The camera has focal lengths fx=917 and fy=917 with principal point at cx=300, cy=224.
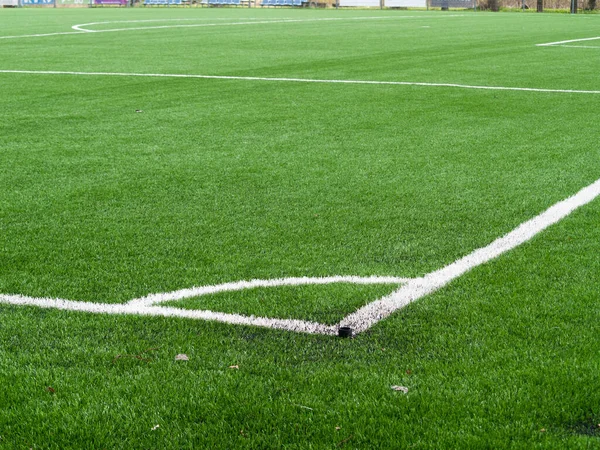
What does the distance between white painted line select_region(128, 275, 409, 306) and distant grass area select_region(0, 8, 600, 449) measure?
61 mm

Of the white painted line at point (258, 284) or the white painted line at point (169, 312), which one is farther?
the white painted line at point (258, 284)

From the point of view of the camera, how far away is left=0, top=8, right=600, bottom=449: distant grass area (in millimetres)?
2641

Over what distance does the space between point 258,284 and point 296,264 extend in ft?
1.04

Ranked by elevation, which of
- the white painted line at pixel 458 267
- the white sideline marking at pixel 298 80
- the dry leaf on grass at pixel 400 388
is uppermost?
the white sideline marking at pixel 298 80

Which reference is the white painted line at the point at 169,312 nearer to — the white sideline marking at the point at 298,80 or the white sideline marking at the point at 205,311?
the white sideline marking at the point at 205,311

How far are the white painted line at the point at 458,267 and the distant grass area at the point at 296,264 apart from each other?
6cm

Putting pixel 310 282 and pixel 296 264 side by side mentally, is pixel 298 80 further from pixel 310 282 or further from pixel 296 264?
pixel 310 282

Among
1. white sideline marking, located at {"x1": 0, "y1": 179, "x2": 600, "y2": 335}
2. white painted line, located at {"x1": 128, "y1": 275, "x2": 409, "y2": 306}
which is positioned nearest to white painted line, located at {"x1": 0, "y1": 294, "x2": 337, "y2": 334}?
white sideline marking, located at {"x1": 0, "y1": 179, "x2": 600, "y2": 335}

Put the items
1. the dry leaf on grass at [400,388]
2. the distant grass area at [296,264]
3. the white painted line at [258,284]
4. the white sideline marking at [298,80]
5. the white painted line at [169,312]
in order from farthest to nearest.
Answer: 1. the white sideline marking at [298,80]
2. the white painted line at [258,284]
3. the white painted line at [169,312]
4. the dry leaf on grass at [400,388]
5. the distant grass area at [296,264]

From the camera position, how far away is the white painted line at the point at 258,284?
3605 mm

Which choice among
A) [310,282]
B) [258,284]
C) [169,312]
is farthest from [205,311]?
[310,282]

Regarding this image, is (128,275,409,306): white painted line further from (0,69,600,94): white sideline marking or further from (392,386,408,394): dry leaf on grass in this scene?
(0,69,600,94): white sideline marking

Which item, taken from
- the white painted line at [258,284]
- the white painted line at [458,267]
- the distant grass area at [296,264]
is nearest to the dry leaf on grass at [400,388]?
the distant grass area at [296,264]

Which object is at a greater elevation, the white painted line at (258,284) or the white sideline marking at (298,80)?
the white sideline marking at (298,80)
